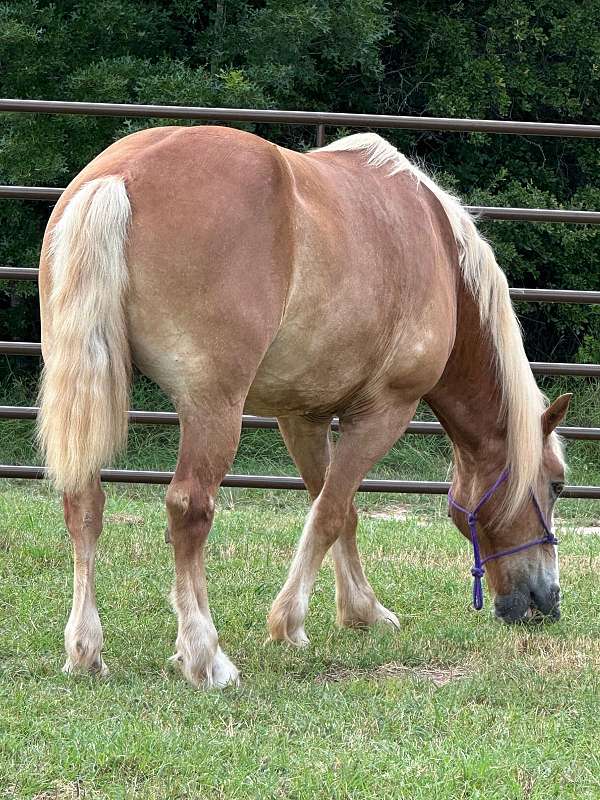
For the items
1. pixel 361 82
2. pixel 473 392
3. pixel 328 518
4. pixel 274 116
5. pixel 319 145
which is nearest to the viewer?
pixel 328 518

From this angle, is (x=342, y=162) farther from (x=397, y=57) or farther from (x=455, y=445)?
(x=397, y=57)

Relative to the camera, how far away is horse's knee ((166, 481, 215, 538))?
2.94 metres

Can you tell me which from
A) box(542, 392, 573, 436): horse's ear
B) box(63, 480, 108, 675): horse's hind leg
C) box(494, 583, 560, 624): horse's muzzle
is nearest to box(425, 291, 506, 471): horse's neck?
box(542, 392, 573, 436): horse's ear

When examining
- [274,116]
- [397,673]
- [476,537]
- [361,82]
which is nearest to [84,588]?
[397,673]

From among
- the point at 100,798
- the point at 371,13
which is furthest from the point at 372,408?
the point at 371,13

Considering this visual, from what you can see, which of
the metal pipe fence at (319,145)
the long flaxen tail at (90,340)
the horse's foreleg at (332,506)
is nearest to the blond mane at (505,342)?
the horse's foreleg at (332,506)

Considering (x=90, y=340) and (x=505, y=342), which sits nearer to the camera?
(x=90, y=340)

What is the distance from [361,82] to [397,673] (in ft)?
26.1

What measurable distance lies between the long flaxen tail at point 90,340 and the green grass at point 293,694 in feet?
2.19

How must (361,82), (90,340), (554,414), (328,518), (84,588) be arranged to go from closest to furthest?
1. (90,340)
2. (84,588)
3. (328,518)
4. (554,414)
5. (361,82)

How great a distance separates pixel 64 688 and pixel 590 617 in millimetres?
2072

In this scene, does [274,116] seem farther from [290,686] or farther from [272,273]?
[290,686]

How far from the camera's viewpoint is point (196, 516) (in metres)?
2.96

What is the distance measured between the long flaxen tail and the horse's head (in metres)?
1.55
